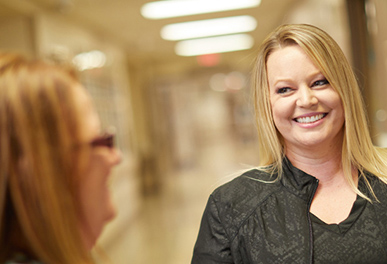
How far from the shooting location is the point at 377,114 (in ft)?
11.1

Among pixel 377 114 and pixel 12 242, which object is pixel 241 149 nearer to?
pixel 377 114

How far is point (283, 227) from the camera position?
50.9 inches

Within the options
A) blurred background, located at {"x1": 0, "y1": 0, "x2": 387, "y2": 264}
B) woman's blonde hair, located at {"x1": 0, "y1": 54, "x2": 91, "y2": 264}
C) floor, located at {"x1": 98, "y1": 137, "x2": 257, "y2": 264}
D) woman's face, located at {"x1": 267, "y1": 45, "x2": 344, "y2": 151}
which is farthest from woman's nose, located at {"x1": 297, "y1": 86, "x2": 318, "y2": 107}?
floor, located at {"x1": 98, "y1": 137, "x2": 257, "y2": 264}

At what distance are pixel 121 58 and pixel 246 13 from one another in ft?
10.0

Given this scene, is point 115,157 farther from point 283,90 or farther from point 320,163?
point 320,163

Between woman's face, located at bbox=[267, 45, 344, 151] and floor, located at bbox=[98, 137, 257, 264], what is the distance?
2030mm

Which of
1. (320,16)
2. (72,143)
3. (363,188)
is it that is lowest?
(363,188)

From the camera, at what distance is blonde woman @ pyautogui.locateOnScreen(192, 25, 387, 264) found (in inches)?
49.3

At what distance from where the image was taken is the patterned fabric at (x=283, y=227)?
123cm

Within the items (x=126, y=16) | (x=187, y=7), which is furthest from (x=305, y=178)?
(x=126, y=16)

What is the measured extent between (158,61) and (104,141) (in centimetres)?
924

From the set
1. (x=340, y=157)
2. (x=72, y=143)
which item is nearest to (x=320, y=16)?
(x=340, y=157)

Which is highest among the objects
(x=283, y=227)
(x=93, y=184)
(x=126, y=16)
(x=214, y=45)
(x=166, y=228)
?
(x=126, y=16)

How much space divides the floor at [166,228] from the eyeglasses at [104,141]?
93.6 inches
